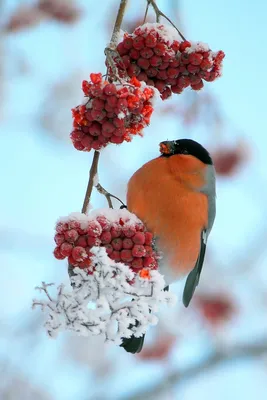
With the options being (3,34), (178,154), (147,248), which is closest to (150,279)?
(147,248)

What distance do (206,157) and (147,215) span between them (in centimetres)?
54

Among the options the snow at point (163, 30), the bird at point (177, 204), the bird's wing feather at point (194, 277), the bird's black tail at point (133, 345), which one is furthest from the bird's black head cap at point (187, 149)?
the bird's black tail at point (133, 345)

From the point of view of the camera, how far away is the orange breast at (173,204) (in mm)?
2096

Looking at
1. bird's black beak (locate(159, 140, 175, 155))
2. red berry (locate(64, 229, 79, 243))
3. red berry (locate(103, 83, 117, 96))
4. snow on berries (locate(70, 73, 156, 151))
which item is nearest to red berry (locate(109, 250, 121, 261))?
red berry (locate(64, 229, 79, 243))

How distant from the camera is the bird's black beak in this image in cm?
224

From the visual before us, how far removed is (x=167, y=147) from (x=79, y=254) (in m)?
0.87

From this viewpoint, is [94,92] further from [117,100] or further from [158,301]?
[158,301]

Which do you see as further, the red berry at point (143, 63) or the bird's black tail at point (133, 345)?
the bird's black tail at point (133, 345)

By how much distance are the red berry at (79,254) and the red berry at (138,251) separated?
0.44ft

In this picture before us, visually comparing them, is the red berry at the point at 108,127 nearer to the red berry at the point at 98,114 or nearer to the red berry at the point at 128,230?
the red berry at the point at 98,114

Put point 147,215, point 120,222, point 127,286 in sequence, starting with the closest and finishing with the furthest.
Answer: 1. point 127,286
2. point 120,222
3. point 147,215

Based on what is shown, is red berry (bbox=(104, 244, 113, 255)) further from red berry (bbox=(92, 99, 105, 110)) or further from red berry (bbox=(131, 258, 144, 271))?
red berry (bbox=(92, 99, 105, 110))

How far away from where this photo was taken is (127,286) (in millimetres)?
1420

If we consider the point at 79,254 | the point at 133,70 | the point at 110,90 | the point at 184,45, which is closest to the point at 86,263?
the point at 79,254
